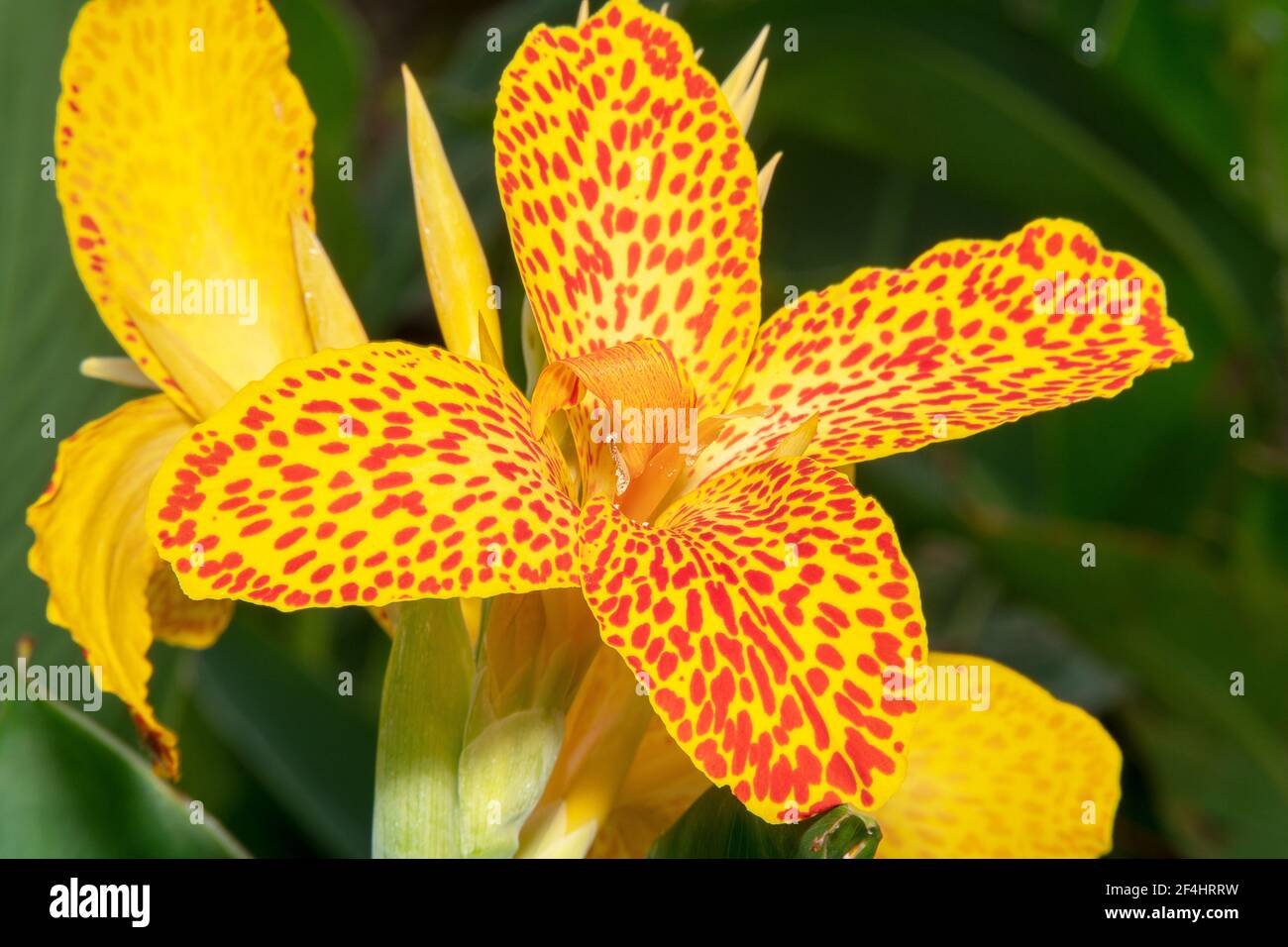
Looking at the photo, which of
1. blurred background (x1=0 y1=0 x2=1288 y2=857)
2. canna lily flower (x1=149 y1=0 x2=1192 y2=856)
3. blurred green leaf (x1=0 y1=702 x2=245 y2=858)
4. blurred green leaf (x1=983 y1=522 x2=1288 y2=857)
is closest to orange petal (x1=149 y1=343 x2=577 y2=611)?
canna lily flower (x1=149 y1=0 x2=1192 y2=856)

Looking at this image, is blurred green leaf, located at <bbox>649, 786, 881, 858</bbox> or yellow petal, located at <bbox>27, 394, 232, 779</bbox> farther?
yellow petal, located at <bbox>27, 394, 232, 779</bbox>

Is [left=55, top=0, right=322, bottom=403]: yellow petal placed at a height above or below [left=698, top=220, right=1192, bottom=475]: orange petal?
above

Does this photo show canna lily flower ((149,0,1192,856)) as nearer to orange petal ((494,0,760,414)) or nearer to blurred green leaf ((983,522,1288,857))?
orange petal ((494,0,760,414))

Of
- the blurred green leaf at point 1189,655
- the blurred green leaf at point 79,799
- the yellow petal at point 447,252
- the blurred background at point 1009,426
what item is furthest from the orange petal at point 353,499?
the blurred green leaf at point 1189,655

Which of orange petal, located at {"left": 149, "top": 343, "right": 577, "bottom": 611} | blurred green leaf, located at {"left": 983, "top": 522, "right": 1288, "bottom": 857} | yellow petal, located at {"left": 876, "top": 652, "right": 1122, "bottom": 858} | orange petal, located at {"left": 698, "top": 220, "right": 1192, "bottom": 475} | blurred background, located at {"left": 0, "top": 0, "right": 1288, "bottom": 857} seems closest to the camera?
orange petal, located at {"left": 149, "top": 343, "right": 577, "bottom": 611}

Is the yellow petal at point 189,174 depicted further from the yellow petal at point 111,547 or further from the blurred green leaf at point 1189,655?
the blurred green leaf at point 1189,655

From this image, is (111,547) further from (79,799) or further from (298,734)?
(298,734)

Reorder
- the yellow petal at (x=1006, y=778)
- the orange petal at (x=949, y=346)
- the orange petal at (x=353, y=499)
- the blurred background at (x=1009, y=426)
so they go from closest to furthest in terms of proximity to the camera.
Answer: the orange petal at (x=353, y=499) → the orange petal at (x=949, y=346) → the yellow petal at (x=1006, y=778) → the blurred background at (x=1009, y=426)
